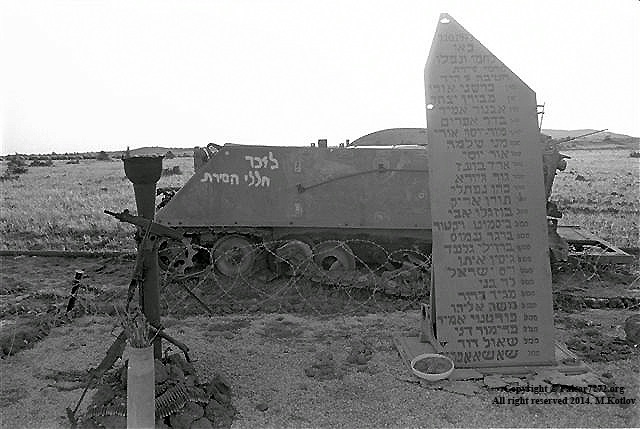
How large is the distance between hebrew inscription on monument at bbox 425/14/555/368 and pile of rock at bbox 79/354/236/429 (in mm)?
2390

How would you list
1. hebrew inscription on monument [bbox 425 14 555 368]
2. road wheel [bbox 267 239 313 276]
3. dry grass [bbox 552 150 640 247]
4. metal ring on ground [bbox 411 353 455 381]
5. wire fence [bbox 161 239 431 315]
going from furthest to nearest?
dry grass [bbox 552 150 640 247], road wheel [bbox 267 239 313 276], wire fence [bbox 161 239 431 315], hebrew inscription on monument [bbox 425 14 555 368], metal ring on ground [bbox 411 353 455 381]

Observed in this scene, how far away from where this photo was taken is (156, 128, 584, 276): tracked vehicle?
32.0 ft

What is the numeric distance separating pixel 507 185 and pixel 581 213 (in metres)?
12.7

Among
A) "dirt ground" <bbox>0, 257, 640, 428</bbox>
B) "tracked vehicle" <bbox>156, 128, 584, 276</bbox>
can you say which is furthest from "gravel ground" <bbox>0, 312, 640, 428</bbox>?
"tracked vehicle" <bbox>156, 128, 584, 276</bbox>

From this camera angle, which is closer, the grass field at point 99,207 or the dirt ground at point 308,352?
the dirt ground at point 308,352

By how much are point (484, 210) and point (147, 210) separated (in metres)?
3.36

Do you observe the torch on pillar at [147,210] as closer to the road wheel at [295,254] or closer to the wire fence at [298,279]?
the wire fence at [298,279]

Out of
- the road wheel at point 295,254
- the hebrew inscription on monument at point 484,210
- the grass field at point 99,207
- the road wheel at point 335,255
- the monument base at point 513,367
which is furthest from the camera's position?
the grass field at point 99,207

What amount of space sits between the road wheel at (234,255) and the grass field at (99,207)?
168 inches

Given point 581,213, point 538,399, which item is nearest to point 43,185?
point 581,213

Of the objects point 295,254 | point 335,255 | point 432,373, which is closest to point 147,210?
point 432,373

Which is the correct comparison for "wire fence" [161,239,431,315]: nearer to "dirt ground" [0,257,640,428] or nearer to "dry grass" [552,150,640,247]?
"dirt ground" [0,257,640,428]

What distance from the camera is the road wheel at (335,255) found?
32.0ft

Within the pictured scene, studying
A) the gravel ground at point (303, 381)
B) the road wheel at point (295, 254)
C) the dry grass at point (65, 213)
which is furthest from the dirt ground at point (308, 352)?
the dry grass at point (65, 213)
